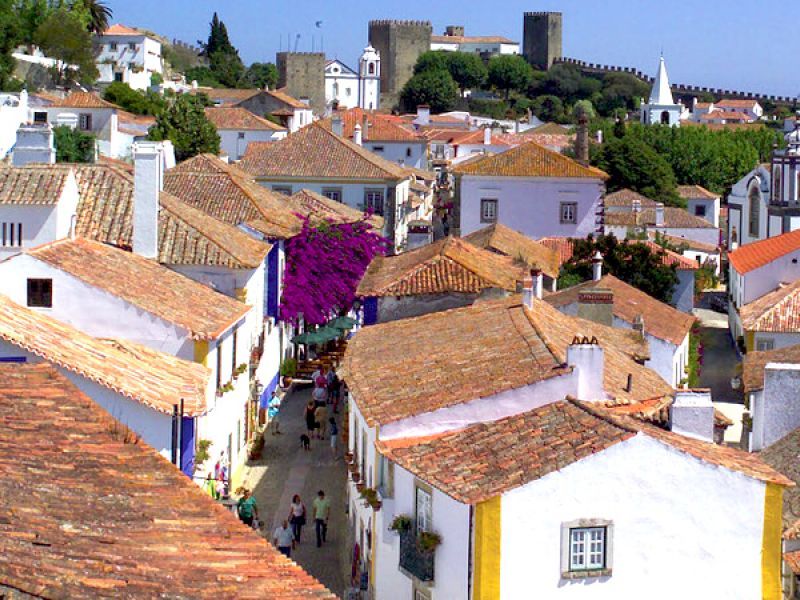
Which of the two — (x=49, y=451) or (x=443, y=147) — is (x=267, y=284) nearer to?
(x=49, y=451)

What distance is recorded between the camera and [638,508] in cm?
1630

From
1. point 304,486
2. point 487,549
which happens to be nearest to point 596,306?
point 304,486

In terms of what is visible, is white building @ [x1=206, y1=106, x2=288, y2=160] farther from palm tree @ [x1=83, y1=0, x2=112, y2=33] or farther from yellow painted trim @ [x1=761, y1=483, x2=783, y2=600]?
yellow painted trim @ [x1=761, y1=483, x2=783, y2=600]

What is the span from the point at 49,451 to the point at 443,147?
346 ft

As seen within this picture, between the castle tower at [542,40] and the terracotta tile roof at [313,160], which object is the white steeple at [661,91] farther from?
the terracotta tile roof at [313,160]

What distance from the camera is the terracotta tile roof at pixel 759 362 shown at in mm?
30453

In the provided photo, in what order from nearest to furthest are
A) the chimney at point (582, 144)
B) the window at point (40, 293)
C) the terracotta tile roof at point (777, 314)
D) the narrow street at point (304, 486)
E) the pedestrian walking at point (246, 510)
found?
the pedestrian walking at point (246, 510) → the narrow street at point (304, 486) → the window at point (40, 293) → the terracotta tile roof at point (777, 314) → the chimney at point (582, 144)

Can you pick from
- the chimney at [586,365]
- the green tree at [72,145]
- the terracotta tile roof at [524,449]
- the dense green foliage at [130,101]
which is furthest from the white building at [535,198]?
the terracotta tile roof at [524,449]

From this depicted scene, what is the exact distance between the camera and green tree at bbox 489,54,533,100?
171 m

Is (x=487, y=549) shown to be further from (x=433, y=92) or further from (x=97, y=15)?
(x=433, y=92)

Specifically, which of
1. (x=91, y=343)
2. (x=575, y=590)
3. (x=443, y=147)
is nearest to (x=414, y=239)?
(x=91, y=343)

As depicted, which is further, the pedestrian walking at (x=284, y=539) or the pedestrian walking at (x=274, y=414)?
the pedestrian walking at (x=274, y=414)

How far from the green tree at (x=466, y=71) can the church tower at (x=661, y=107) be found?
34201 mm

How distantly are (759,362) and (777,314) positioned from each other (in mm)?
12570
